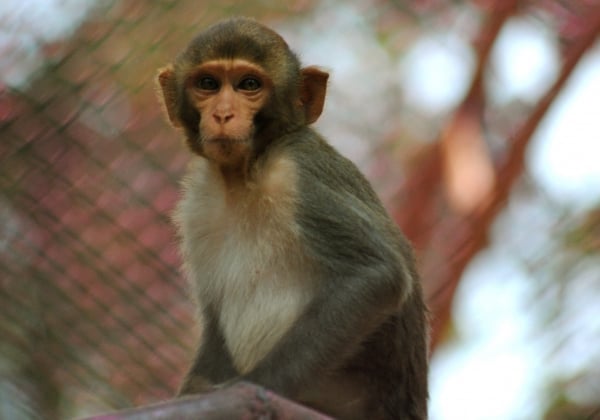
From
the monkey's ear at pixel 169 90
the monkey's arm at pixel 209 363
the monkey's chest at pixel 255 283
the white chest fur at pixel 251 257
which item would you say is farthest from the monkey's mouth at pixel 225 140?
the monkey's arm at pixel 209 363

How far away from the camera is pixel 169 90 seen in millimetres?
4918

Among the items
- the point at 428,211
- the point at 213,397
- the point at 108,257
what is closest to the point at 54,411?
the point at 108,257

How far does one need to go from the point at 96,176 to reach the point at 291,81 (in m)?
1.87

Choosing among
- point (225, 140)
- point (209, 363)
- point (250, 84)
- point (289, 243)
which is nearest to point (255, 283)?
point (289, 243)

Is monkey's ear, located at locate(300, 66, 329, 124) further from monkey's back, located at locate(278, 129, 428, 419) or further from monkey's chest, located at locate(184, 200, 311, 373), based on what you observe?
monkey's chest, located at locate(184, 200, 311, 373)

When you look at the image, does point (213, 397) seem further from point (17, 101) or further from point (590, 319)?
point (590, 319)

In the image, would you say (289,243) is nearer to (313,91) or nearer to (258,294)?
(258,294)

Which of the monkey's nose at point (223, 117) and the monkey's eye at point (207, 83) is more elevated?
the monkey's eye at point (207, 83)

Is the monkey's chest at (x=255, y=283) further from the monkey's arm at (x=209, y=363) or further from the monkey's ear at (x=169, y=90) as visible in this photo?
the monkey's ear at (x=169, y=90)

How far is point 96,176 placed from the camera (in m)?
6.39

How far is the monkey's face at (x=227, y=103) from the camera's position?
4.43m

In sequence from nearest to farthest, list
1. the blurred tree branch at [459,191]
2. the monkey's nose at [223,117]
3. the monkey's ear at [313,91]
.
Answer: the monkey's nose at [223,117] < the monkey's ear at [313,91] < the blurred tree branch at [459,191]

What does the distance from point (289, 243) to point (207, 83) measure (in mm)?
602

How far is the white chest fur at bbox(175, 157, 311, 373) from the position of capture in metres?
4.64
